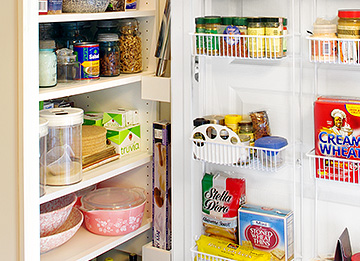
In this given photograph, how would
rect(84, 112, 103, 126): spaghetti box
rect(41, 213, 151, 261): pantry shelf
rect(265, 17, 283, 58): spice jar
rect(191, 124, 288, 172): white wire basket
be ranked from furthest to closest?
rect(84, 112, 103, 126): spaghetti box
rect(41, 213, 151, 261): pantry shelf
rect(191, 124, 288, 172): white wire basket
rect(265, 17, 283, 58): spice jar

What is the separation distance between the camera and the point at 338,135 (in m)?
1.57

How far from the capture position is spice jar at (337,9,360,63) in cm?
147

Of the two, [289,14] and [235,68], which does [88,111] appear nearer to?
[235,68]

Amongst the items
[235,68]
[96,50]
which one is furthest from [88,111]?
[235,68]

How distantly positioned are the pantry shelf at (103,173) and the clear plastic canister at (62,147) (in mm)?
24

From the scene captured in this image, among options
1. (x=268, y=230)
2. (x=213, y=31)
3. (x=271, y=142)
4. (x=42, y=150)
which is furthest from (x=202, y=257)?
(x=213, y=31)

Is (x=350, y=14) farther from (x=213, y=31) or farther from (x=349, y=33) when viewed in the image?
(x=213, y=31)

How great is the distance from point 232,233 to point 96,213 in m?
0.47

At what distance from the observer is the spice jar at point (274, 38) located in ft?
5.17

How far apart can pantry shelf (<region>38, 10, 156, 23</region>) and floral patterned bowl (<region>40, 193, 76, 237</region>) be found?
593mm

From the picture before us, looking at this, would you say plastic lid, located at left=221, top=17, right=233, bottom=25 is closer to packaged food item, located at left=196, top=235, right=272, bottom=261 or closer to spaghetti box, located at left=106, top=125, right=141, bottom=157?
spaghetti box, located at left=106, top=125, right=141, bottom=157

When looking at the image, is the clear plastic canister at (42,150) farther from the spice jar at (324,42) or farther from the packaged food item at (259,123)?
the spice jar at (324,42)

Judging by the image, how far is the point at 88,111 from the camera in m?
2.23

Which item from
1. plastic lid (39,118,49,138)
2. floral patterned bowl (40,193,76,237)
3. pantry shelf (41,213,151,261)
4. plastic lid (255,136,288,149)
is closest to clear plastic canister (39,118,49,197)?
plastic lid (39,118,49,138)
